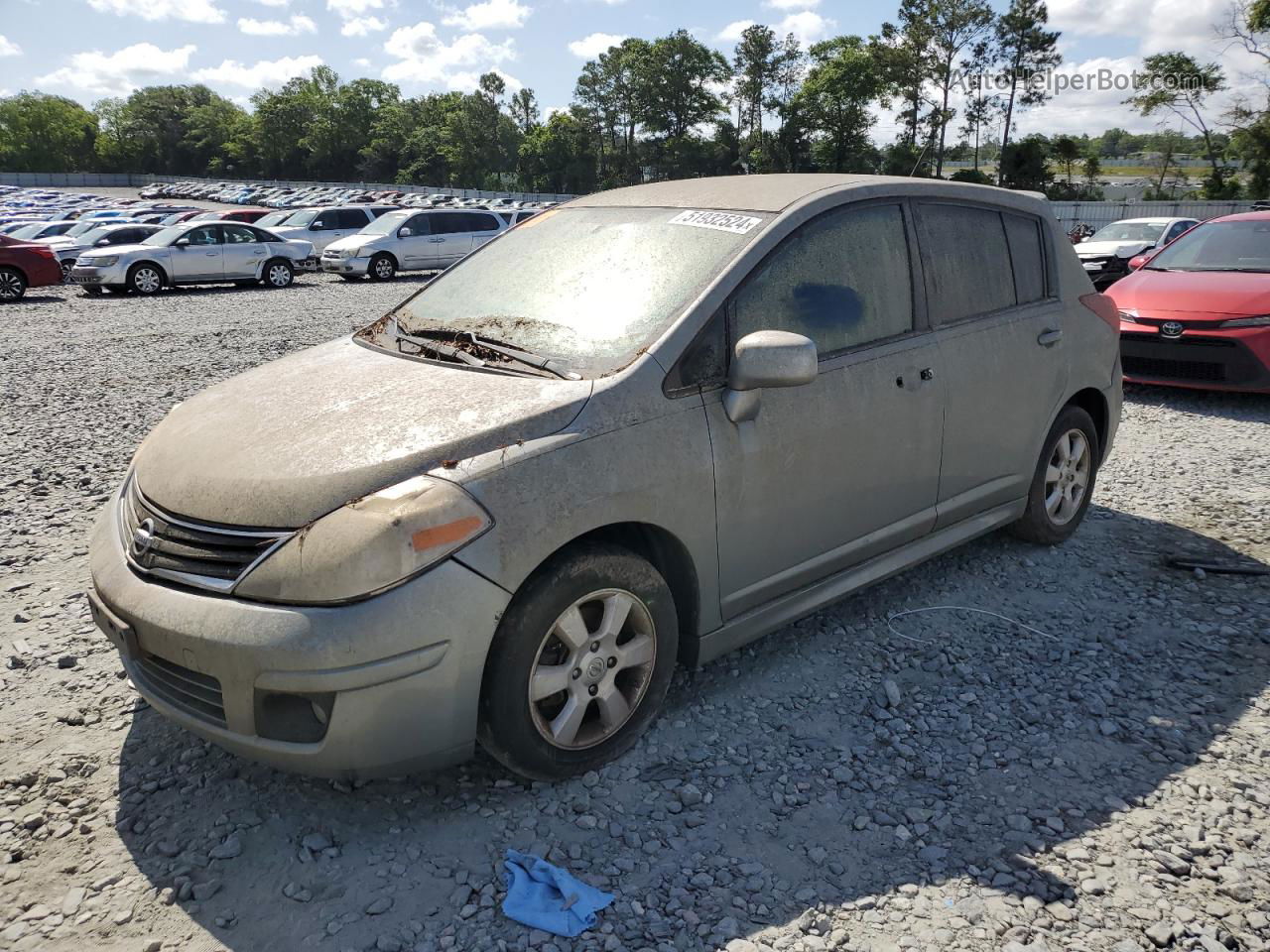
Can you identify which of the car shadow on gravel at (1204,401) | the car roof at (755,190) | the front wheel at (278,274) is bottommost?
the car shadow on gravel at (1204,401)

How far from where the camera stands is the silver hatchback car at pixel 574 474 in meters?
2.54

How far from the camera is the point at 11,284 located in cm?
1792

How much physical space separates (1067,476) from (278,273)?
1997cm

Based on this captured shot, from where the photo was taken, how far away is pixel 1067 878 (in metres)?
2.63

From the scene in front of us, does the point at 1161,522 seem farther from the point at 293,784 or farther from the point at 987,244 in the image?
the point at 293,784

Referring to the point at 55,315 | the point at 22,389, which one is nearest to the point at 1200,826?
the point at 22,389

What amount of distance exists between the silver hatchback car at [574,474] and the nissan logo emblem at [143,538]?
0.04 meters

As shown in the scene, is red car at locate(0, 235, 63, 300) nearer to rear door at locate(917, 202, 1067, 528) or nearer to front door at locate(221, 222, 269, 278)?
front door at locate(221, 222, 269, 278)

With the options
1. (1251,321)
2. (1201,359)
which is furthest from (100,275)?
(1251,321)

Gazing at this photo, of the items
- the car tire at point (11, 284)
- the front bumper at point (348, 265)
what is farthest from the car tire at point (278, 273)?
the car tire at point (11, 284)

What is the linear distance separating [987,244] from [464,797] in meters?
3.34

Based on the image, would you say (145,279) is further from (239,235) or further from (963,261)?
(963,261)

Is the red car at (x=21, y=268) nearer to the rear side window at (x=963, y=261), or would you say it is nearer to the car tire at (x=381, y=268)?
the car tire at (x=381, y=268)

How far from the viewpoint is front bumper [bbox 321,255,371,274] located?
72.4 ft
